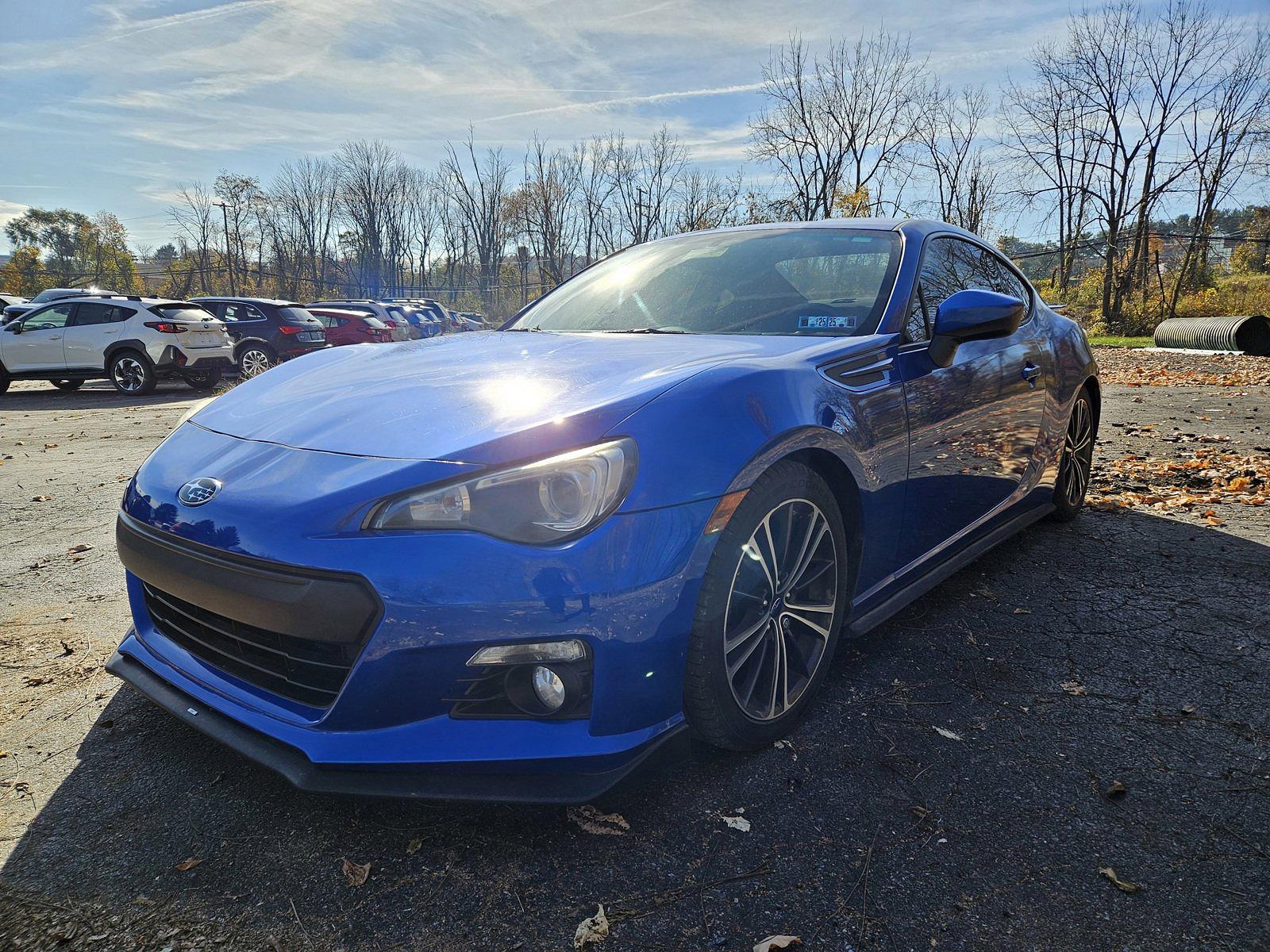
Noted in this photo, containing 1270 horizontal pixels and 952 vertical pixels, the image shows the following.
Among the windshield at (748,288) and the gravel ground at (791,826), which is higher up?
the windshield at (748,288)

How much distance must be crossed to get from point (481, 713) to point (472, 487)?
477 mm

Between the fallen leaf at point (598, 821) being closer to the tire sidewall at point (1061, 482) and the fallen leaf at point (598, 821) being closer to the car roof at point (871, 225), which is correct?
the car roof at point (871, 225)

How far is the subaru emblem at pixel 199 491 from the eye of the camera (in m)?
1.87

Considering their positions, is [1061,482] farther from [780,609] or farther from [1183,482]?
[780,609]

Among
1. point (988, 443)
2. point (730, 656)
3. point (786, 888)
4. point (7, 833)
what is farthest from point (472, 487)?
point (988, 443)

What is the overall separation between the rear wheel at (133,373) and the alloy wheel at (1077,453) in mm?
13149

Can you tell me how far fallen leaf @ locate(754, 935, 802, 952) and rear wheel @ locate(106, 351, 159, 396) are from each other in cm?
1393

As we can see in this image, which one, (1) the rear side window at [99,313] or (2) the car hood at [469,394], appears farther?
(1) the rear side window at [99,313]

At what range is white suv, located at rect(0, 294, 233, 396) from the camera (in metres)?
12.7

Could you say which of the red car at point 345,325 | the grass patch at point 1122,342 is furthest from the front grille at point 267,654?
the grass patch at point 1122,342

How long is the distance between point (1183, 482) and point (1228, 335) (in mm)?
14176

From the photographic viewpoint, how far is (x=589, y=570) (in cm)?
164

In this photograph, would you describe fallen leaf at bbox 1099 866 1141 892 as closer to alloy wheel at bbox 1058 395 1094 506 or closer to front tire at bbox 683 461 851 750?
front tire at bbox 683 461 851 750

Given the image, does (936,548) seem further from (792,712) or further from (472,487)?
(472,487)
